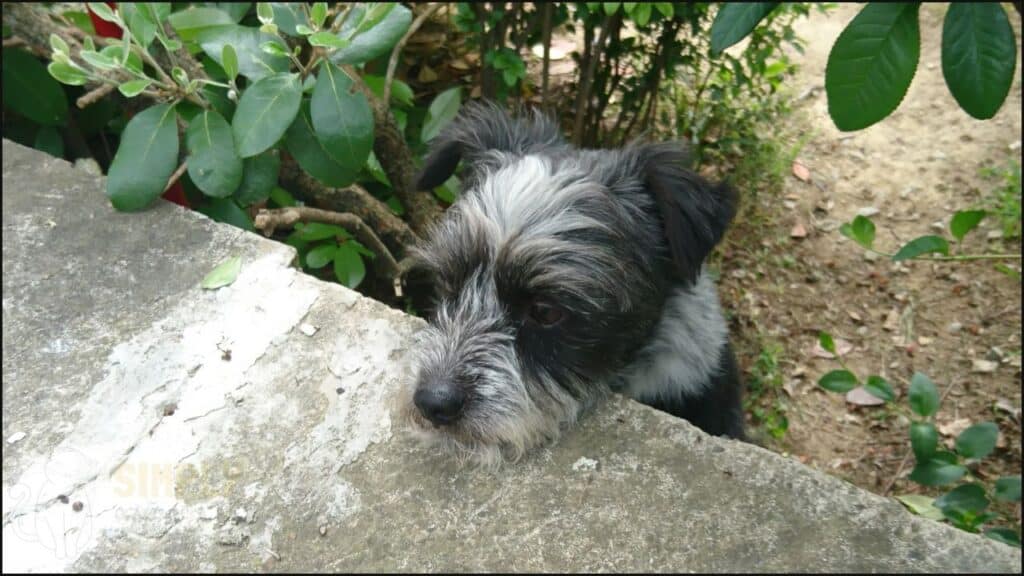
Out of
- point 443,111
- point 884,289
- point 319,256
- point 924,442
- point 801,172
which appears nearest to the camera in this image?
point 924,442

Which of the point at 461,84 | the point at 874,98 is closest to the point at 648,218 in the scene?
the point at 874,98

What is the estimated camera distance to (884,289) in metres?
5.79

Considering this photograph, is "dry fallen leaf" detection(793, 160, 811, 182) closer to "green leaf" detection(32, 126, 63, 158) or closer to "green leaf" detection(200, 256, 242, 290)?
"green leaf" detection(200, 256, 242, 290)

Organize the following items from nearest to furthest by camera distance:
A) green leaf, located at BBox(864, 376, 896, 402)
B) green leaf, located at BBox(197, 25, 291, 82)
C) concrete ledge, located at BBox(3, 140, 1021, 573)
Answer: concrete ledge, located at BBox(3, 140, 1021, 573)
green leaf, located at BBox(197, 25, 291, 82)
green leaf, located at BBox(864, 376, 896, 402)

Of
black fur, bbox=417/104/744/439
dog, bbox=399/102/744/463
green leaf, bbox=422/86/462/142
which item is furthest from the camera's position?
green leaf, bbox=422/86/462/142

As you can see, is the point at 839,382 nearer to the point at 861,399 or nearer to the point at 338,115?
the point at 861,399

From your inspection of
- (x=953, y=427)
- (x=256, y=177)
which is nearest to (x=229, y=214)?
(x=256, y=177)

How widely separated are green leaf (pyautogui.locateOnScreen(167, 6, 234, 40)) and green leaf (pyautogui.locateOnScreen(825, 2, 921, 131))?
235cm

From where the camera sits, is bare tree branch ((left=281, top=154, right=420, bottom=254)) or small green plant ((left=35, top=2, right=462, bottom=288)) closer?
small green plant ((left=35, top=2, right=462, bottom=288))

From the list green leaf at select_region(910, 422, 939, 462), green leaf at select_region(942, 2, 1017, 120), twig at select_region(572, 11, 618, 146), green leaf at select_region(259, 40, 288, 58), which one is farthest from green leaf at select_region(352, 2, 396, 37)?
green leaf at select_region(910, 422, 939, 462)

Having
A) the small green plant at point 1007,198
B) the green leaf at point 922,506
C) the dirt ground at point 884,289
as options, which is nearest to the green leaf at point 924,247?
the green leaf at point 922,506

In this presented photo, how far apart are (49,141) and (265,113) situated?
1.45m

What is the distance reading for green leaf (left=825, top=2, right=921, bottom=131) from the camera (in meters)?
2.04

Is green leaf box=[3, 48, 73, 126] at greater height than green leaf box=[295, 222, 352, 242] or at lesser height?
greater
